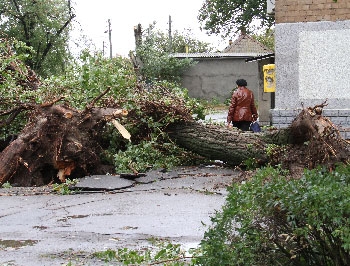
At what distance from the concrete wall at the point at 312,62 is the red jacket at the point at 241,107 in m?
0.57

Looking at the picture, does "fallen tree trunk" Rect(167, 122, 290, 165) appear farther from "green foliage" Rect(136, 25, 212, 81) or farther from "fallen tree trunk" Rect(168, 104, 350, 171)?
"green foliage" Rect(136, 25, 212, 81)

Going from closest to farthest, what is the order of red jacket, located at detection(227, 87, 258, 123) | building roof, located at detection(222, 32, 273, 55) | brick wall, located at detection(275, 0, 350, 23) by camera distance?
brick wall, located at detection(275, 0, 350, 23) < red jacket, located at detection(227, 87, 258, 123) < building roof, located at detection(222, 32, 273, 55)

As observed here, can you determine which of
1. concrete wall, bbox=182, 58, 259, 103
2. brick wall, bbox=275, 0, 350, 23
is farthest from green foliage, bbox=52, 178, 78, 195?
concrete wall, bbox=182, 58, 259, 103

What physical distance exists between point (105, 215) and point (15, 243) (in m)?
1.66

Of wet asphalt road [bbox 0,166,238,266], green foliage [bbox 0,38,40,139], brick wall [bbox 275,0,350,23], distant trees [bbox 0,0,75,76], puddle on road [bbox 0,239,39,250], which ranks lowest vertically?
wet asphalt road [bbox 0,166,238,266]

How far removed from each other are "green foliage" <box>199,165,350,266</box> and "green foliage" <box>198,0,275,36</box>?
47.5 m

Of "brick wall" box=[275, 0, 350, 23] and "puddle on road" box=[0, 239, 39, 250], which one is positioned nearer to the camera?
"puddle on road" box=[0, 239, 39, 250]

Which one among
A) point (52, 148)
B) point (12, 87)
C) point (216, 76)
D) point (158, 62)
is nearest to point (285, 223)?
point (52, 148)

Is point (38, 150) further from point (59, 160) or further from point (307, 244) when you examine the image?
point (307, 244)

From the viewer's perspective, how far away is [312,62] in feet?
43.0

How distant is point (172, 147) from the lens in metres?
11.5

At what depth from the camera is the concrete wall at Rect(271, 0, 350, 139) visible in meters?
12.9

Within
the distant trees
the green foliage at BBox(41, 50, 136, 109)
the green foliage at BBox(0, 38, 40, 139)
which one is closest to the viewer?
the green foliage at BBox(0, 38, 40, 139)

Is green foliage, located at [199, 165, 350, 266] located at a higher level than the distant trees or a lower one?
lower
